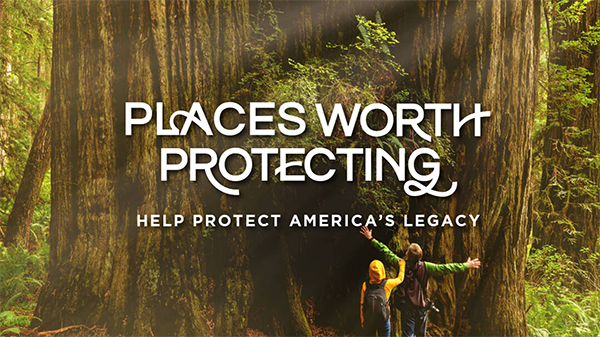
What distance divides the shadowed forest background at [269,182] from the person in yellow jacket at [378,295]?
27.2 inches

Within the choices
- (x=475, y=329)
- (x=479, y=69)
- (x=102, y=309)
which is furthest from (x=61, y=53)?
(x=475, y=329)

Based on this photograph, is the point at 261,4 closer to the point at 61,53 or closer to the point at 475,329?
the point at 61,53

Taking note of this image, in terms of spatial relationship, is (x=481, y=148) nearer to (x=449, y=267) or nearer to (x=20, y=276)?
(x=449, y=267)

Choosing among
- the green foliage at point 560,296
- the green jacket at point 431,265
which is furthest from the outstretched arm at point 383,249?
the green foliage at point 560,296

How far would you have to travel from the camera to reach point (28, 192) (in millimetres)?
6762

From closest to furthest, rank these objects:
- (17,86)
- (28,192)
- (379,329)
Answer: (379,329) → (28,192) → (17,86)

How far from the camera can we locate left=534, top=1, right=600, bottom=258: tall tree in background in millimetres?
7273

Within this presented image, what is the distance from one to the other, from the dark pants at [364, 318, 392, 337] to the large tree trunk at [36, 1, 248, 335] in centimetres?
210

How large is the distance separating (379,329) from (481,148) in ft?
9.39

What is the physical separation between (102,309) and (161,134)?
7.49ft

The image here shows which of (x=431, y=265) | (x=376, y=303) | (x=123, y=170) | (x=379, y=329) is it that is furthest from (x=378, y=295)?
(x=123, y=170)

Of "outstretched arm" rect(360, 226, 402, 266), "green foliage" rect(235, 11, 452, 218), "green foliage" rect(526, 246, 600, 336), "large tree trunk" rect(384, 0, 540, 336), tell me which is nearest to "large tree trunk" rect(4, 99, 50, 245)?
"green foliage" rect(235, 11, 452, 218)

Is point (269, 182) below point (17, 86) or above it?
below

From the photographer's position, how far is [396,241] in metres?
5.37
